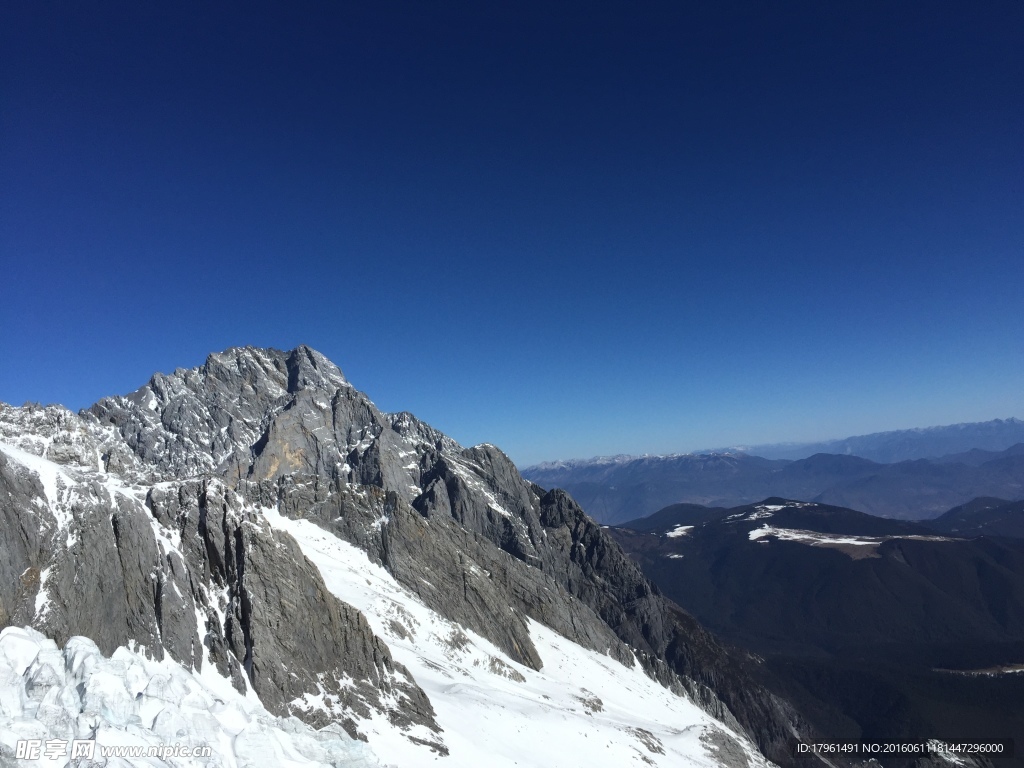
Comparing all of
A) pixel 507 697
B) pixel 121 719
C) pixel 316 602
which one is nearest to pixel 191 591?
pixel 316 602

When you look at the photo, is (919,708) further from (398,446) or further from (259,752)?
(259,752)

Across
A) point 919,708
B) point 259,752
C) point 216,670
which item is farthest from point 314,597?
point 919,708

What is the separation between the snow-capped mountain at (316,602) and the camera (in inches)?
1485

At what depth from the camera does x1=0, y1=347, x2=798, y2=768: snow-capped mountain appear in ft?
124

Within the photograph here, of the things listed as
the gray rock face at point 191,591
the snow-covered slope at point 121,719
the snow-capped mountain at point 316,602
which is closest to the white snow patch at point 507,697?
the snow-capped mountain at point 316,602

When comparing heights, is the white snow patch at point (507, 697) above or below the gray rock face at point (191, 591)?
below

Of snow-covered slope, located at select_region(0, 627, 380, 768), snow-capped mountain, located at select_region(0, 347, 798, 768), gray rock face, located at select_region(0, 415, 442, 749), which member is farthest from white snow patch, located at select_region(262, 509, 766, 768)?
snow-covered slope, located at select_region(0, 627, 380, 768)

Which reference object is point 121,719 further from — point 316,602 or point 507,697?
point 507,697

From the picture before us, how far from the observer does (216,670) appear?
47500 mm

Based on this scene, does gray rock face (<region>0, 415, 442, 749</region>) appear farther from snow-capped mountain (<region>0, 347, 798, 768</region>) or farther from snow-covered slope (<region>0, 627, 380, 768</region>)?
snow-covered slope (<region>0, 627, 380, 768</region>)

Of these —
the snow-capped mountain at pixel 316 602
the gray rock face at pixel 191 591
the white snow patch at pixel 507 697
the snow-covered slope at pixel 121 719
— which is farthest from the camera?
the white snow patch at pixel 507 697

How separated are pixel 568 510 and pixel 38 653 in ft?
497

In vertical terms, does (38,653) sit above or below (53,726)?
above

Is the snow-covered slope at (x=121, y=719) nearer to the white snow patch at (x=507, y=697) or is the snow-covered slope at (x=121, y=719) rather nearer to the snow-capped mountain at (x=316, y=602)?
the snow-capped mountain at (x=316, y=602)
